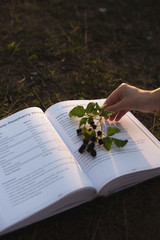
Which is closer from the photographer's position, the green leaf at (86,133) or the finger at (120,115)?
the green leaf at (86,133)

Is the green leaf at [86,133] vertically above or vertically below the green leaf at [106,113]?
below

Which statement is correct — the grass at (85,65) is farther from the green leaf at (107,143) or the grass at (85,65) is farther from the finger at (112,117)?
the finger at (112,117)

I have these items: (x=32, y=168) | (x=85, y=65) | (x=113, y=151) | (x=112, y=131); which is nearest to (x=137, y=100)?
(x=112, y=131)

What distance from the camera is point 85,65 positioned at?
272cm

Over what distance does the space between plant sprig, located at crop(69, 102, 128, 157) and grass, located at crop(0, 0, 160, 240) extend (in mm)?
319

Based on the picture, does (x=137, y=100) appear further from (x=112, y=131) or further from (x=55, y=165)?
(x=55, y=165)

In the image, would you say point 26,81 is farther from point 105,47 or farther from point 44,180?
point 44,180

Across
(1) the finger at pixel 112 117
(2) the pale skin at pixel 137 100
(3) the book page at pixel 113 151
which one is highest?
(2) the pale skin at pixel 137 100

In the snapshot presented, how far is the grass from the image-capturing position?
4.69ft

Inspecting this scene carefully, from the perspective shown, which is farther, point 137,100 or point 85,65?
point 85,65

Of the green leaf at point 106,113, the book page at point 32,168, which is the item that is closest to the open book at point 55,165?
the book page at point 32,168

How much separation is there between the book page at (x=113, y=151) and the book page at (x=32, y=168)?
62 mm

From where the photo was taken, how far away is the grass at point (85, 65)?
1.43 metres

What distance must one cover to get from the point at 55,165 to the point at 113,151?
1.23 ft
